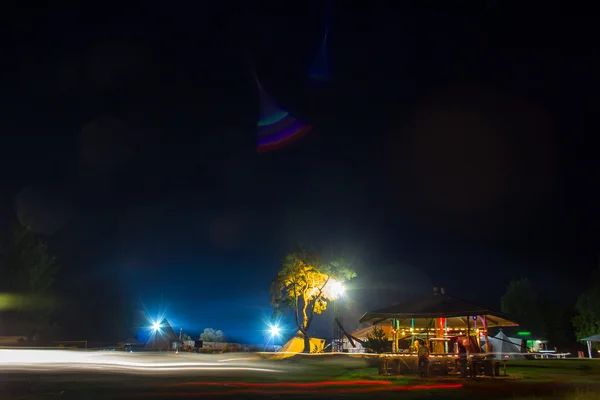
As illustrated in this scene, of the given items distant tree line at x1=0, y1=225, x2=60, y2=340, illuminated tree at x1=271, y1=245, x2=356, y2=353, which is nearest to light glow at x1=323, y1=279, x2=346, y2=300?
illuminated tree at x1=271, y1=245, x2=356, y2=353

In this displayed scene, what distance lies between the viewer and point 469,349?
21188mm

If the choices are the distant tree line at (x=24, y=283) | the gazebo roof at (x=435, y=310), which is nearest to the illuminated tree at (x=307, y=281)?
the gazebo roof at (x=435, y=310)

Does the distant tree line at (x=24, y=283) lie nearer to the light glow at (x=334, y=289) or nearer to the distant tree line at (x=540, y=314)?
the light glow at (x=334, y=289)

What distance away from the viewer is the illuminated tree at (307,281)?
36.5 m

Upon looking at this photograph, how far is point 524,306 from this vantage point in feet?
294

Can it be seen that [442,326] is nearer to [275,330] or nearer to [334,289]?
[334,289]

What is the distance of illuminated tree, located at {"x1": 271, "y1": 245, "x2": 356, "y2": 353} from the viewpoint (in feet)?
120

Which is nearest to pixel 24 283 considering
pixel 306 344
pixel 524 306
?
pixel 306 344

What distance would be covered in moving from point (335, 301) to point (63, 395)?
2852cm

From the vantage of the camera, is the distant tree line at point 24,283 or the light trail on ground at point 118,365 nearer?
the light trail on ground at point 118,365

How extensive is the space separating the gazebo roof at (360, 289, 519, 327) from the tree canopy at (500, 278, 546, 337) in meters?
73.7

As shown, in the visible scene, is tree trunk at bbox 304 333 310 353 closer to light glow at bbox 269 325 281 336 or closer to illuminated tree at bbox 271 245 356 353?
illuminated tree at bbox 271 245 356 353

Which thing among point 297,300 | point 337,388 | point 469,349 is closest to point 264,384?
point 337,388

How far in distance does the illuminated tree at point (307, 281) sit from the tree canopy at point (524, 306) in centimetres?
6076
